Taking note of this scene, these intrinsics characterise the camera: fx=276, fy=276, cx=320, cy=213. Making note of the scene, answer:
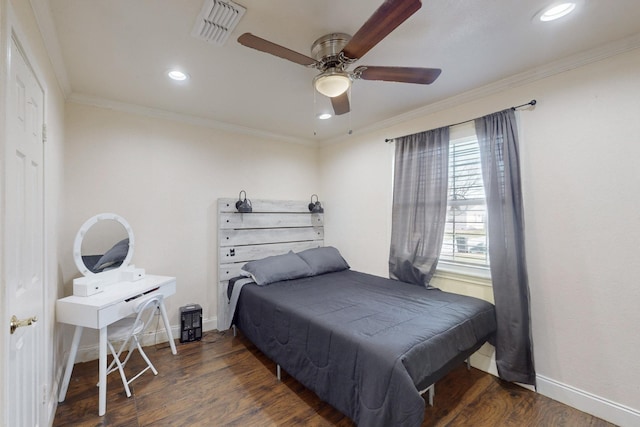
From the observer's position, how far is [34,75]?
57.9 inches

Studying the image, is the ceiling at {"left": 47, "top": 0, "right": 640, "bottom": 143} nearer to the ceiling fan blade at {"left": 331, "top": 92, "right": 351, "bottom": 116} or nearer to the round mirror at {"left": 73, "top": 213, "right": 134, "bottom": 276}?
the ceiling fan blade at {"left": 331, "top": 92, "right": 351, "bottom": 116}

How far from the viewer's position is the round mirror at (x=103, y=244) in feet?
7.89

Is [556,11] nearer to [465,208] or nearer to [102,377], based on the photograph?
[465,208]

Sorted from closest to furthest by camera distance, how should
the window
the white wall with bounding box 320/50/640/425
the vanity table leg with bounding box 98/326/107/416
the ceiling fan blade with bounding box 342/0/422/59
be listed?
1. the ceiling fan blade with bounding box 342/0/422/59
2. the white wall with bounding box 320/50/640/425
3. the vanity table leg with bounding box 98/326/107/416
4. the window

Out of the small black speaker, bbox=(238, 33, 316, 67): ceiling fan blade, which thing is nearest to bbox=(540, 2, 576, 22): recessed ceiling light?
bbox=(238, 33, 316, 67): ceiling fan blade

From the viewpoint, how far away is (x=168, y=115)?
9.98ft

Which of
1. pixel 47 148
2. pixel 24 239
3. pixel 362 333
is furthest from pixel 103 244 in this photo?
pixel 362 333

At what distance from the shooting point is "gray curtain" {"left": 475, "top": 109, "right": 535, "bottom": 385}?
7.13 ft

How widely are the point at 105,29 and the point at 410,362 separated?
2675mm

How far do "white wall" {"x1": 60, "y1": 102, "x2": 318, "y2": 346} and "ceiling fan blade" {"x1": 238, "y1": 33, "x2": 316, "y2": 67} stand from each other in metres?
2.07

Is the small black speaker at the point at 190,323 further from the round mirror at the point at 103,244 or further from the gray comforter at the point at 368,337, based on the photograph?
the round mirror at the point at 103,244

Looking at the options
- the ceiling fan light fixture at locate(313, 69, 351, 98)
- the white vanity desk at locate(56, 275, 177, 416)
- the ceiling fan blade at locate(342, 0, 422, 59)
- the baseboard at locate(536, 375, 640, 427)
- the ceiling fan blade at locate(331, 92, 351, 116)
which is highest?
the ceiling fan blade at locate(342, 0, 422, 59)

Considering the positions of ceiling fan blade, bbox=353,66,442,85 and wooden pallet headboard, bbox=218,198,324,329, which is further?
wooden pallet headboard, bbox=218,198,324,329

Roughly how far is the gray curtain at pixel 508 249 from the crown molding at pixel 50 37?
10.2ft
